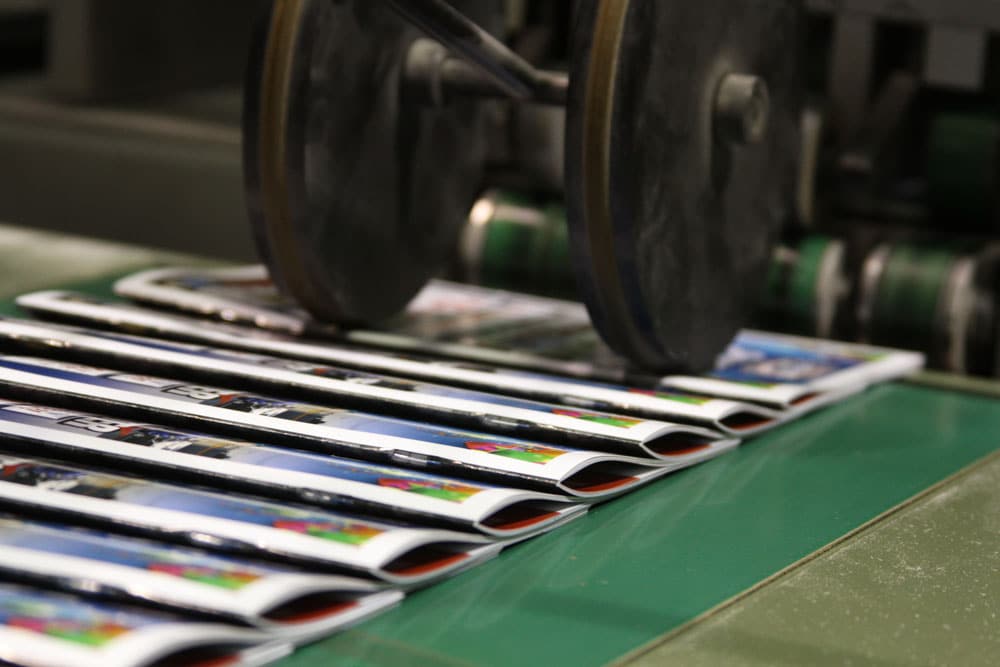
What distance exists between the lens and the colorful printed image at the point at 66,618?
75 centimetres

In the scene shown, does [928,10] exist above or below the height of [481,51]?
above

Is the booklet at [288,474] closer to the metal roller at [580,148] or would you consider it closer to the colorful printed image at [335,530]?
the colorful printed image at [335,530]

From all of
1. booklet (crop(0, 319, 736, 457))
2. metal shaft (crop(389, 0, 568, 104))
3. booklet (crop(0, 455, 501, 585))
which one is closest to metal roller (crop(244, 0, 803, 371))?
metal shaft (crop(389, 0, 568, 104))

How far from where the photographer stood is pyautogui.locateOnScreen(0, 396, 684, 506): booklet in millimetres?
972

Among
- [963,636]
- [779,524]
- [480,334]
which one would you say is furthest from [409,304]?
[963,636]

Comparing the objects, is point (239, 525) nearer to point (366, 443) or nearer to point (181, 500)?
point (181, 500)

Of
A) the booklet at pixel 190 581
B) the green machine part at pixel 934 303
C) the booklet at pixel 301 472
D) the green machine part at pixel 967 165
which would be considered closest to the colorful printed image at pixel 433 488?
the booklet at pixel 301 472

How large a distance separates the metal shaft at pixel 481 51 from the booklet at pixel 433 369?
10.1 inches

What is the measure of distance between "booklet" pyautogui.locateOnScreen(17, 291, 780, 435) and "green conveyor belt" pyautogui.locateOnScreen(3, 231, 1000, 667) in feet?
0.15

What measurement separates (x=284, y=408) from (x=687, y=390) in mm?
378

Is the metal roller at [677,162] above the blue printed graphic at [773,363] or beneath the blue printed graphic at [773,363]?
above

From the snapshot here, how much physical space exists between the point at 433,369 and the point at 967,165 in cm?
108

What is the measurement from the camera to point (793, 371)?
145cm

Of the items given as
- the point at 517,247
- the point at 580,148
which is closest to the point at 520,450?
the point at 580,148
